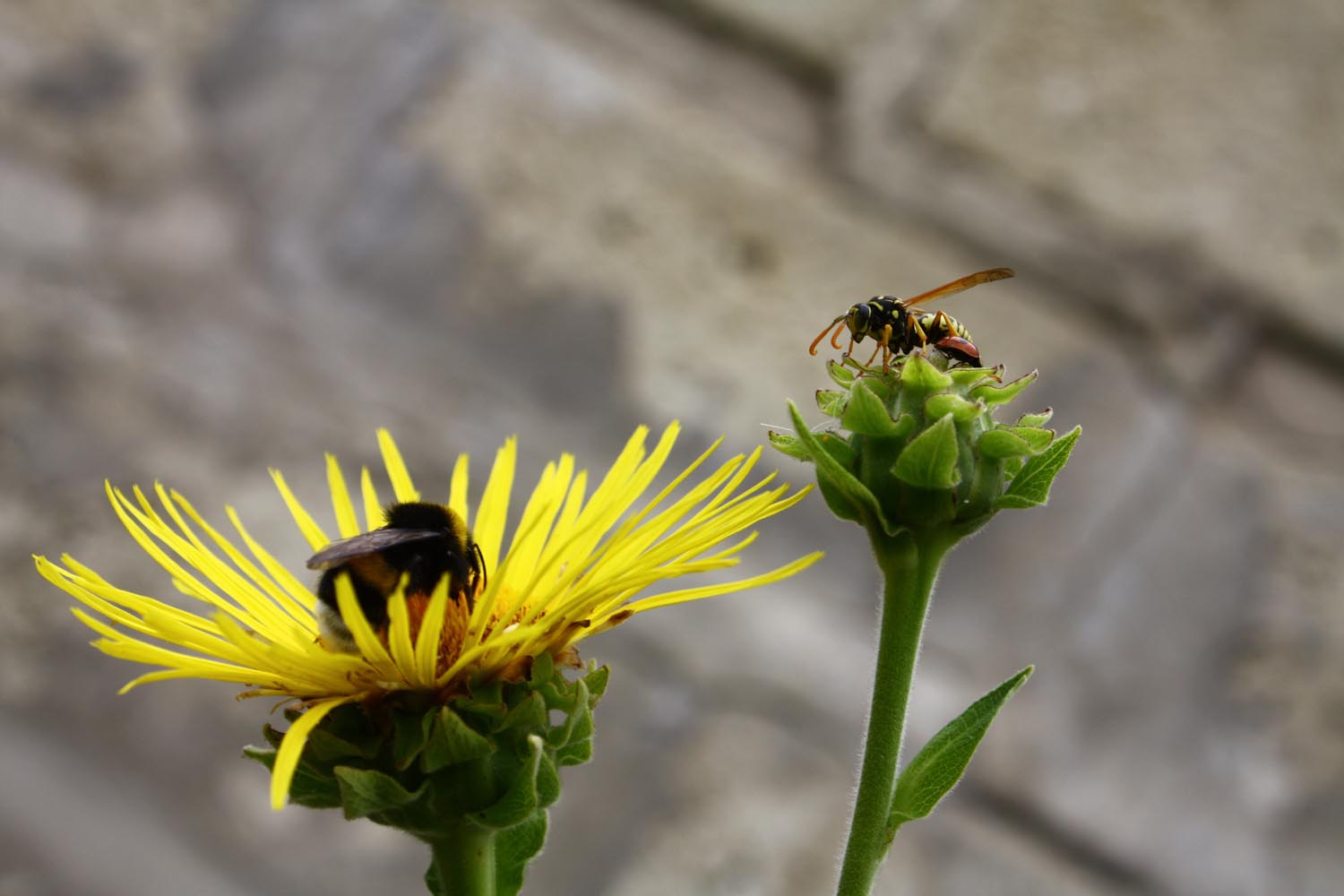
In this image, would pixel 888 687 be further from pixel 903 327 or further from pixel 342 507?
pixel 342 507

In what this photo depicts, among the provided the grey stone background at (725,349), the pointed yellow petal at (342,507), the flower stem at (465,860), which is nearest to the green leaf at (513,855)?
the flower stem at (465,860)

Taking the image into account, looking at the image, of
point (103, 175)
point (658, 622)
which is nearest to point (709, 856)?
point (658, 622)

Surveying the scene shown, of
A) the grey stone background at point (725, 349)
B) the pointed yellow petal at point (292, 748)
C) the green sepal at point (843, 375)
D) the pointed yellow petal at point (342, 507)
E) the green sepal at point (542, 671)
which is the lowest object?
the pointed yellow petal at point (292, 748)

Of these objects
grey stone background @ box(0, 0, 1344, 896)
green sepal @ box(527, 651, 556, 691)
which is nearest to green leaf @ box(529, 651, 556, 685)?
green sepal @ box(527, 651, 556, 691)

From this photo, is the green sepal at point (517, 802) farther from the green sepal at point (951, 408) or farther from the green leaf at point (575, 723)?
the green sepal at point (951, 408)

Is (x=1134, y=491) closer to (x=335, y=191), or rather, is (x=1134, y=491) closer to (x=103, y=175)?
(x=335, y=191)

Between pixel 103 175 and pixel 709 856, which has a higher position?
pixel 103 175

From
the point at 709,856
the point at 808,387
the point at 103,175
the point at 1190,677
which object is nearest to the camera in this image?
the point at 709,856

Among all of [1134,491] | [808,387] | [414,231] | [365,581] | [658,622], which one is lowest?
[365,581]
